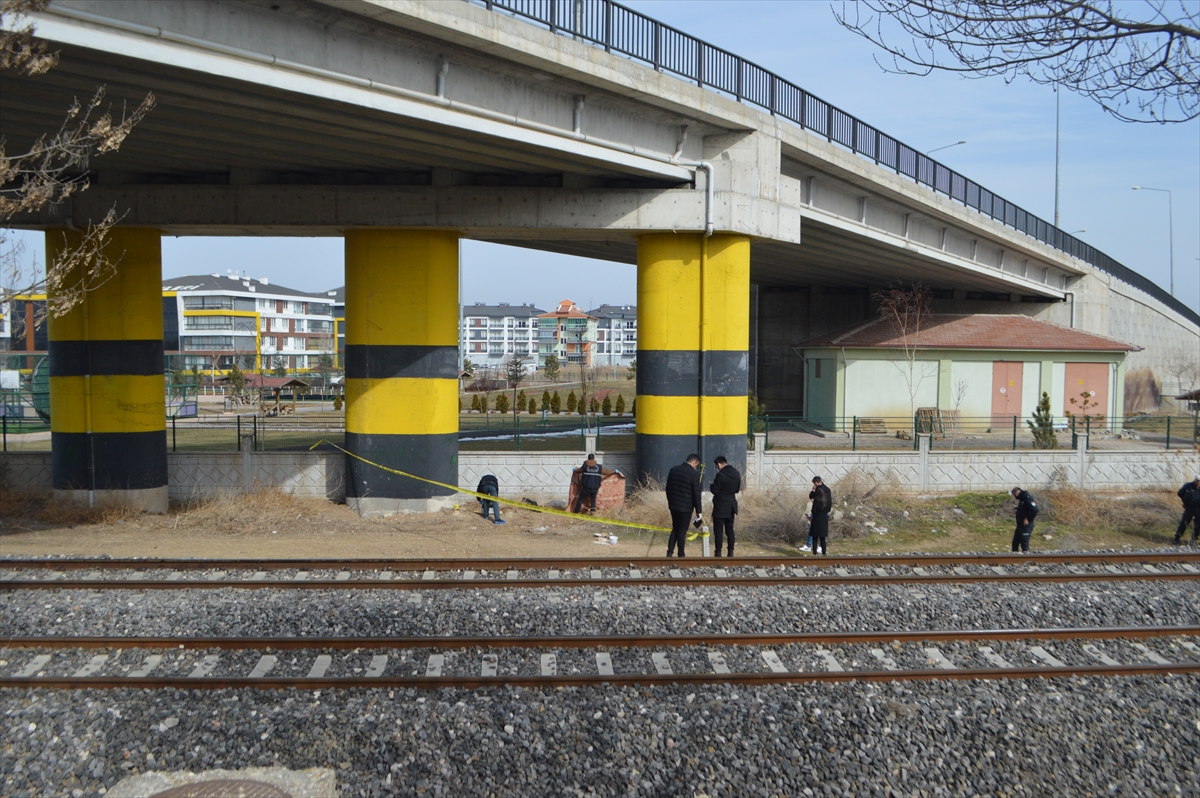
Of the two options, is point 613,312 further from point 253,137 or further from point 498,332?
point 253,137

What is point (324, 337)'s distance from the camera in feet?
349

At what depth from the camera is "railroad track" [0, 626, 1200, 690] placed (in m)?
7.61

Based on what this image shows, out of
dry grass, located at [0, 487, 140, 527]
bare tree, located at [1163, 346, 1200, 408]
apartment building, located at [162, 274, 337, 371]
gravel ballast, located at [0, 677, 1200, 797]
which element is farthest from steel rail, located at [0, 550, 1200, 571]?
apartment building, located at [162, 274, 337, 371]

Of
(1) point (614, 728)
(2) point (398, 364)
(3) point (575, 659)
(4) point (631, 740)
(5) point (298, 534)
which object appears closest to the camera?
(4) point (631, 740)

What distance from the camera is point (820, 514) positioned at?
46.8 feet

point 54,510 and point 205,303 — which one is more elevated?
point 205,303

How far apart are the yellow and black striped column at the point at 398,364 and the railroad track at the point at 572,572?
5.90 m

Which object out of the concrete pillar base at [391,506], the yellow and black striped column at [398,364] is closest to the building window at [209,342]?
the yellow and black striped column at [398,364]

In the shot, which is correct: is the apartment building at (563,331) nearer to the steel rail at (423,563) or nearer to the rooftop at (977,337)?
the rooftop at (977,337)

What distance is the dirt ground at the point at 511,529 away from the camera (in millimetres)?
14352

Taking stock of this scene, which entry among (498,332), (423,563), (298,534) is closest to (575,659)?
(423,563)

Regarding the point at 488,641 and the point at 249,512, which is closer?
the point at 488,641

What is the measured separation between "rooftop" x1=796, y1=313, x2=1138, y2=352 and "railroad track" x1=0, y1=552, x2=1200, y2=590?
1897cm

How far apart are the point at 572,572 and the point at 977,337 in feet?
84.0
